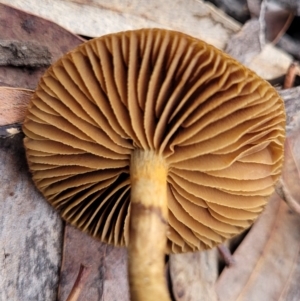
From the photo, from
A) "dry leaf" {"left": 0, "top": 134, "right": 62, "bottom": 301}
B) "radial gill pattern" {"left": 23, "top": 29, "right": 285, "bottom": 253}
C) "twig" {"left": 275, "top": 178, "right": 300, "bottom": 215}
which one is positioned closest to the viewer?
"radial gill pattern" {"left": 23, "top": 29, "right": 285, "bottom": 253}

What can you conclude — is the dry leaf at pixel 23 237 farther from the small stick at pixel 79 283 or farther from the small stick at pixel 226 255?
the small stick at pixel 226 255

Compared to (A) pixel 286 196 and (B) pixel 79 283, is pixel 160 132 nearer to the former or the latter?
(B) pixel 79 283

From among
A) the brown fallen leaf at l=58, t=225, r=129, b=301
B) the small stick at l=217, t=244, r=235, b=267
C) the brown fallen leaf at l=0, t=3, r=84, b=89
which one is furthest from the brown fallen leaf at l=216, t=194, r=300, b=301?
the brown fallen leaf at l=0, t=3, r=84, b=89

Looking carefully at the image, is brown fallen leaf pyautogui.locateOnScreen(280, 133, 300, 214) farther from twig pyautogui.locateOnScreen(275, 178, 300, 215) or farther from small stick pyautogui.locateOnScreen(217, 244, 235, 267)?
small stick pyautogui.locateOnScreen(217, 244, 235, 267)

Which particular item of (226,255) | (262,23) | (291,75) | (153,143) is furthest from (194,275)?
(262,23)

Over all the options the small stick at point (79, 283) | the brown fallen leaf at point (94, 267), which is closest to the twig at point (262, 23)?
the brown fallen leaf at point (94, 267)

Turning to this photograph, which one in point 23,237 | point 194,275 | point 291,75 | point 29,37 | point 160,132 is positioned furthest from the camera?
point 291,75

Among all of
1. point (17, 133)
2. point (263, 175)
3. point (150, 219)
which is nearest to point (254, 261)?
point (263, 175)
